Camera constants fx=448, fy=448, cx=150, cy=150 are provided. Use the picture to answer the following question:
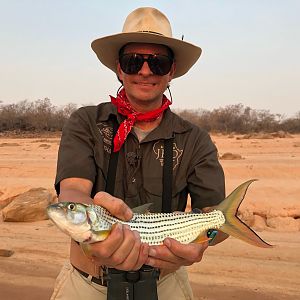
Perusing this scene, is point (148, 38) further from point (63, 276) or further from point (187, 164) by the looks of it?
point (63, 276)

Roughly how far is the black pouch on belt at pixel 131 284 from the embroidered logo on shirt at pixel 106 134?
2.92 ft

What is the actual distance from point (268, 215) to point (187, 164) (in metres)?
6.37

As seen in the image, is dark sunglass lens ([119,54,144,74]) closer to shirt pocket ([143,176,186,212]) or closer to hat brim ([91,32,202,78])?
hat brim ([91,32,202,78])

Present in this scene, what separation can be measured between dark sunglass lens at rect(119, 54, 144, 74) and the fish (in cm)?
112

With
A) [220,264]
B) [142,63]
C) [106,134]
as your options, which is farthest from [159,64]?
[220,264]

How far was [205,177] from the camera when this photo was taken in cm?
325

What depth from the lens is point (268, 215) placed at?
9.14 m

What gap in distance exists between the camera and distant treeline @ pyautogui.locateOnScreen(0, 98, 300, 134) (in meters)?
43.5

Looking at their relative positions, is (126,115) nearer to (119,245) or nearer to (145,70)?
(145,70)

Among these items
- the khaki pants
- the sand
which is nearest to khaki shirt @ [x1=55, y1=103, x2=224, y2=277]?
the khaki pants

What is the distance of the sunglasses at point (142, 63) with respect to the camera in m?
3.32

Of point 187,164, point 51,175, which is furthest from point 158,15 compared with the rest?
point 51,175

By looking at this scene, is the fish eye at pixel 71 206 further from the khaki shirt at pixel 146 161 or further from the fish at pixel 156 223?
the khaki shirt at pixel 146 161

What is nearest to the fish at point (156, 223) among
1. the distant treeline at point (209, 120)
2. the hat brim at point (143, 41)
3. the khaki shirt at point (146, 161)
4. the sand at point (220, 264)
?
the khaki shirt at point (146, 161)
